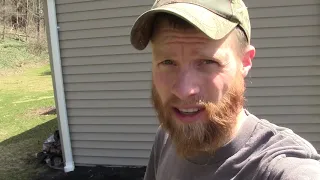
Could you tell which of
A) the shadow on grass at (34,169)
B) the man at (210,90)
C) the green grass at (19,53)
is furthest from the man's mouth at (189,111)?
the green grass at (19,53)

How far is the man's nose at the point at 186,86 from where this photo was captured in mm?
1065

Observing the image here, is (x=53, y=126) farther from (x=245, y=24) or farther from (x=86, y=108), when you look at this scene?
(x=245, y=24)

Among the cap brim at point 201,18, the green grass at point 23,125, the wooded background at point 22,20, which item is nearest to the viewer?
the cap brim at point 201,18

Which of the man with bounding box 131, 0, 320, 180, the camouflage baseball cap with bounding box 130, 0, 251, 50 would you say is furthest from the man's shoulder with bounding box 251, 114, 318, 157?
the camouflage baseball cap with bounding box 130, 0, 251, 50

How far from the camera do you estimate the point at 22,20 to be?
27.2 meters

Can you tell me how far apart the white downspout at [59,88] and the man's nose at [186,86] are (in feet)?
15.8

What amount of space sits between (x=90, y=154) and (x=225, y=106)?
5.07m

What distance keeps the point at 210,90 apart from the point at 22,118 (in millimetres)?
10095

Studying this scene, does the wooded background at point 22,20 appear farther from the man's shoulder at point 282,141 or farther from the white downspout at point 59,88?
the man's shoulder at point 282,141

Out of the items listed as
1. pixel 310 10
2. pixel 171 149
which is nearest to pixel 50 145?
pixel 310 10

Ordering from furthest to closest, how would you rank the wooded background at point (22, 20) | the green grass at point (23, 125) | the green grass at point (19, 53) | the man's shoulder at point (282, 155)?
the wooded background at point (22, 20) < the green grass at point (19, 53) < the green grass at point (23, 125) < the man's shoulder at point (282, 155)

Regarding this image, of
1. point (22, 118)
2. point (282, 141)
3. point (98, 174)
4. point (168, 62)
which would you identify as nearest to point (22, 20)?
point (22, 118)

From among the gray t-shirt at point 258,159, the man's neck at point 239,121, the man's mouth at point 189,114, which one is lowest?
the gray t-shirt at point 258,159

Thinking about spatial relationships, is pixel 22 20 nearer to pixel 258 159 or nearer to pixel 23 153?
pixel 23 153
